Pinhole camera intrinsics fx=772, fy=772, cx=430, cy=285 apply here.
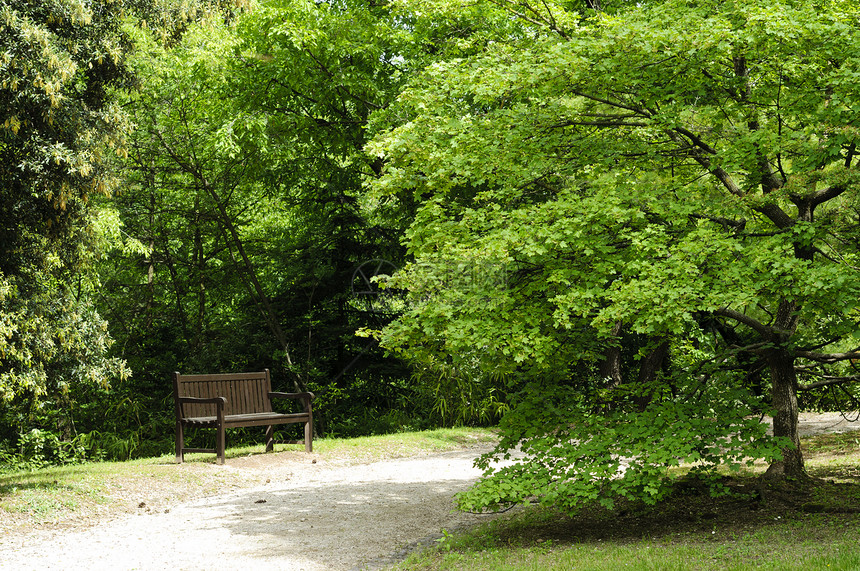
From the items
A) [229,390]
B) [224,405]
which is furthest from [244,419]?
[229,390]

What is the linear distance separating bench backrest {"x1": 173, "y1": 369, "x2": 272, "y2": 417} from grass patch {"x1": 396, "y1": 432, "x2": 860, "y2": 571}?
5.28m

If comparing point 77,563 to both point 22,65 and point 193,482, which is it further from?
point 22,65

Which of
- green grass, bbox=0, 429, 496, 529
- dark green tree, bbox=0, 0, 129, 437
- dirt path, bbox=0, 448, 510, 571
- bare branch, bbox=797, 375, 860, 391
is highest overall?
dark green tree, bbox=0, 0, 129, 437

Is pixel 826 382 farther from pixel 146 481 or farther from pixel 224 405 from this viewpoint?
pixel 224 405

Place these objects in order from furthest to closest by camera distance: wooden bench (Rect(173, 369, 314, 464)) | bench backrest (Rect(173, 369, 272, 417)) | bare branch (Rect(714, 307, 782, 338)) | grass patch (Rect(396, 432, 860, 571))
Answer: bench backrest (Rect(173, 369, 272, 417))
wooden bench (Rect(173, 369, 314, 464))
bare branch (Rect(714, 307, 782, 338))
grass patch (Rect(396, 432, 860, 571))

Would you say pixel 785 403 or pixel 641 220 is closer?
pixel 641 220

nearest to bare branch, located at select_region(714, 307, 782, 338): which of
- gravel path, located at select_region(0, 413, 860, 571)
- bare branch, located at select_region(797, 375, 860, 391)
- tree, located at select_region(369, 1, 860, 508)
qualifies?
tree, located at select_region(369, 1, 860, 508)

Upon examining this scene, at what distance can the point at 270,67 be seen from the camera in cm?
1352

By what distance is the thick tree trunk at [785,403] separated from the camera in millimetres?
6523

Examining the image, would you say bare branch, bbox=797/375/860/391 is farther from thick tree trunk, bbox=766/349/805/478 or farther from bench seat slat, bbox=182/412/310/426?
bench seat slat, bbox=182/412/310/426

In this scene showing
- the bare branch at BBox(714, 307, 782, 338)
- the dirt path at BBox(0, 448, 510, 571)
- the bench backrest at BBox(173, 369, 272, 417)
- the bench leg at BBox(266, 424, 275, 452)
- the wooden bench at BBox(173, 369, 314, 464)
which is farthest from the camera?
the bench leg at BBox(266, 424, 275, 452)

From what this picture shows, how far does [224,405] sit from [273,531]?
3.95 meters

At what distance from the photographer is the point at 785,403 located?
6.52 meters

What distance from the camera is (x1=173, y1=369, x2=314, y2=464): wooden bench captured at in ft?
32.7
